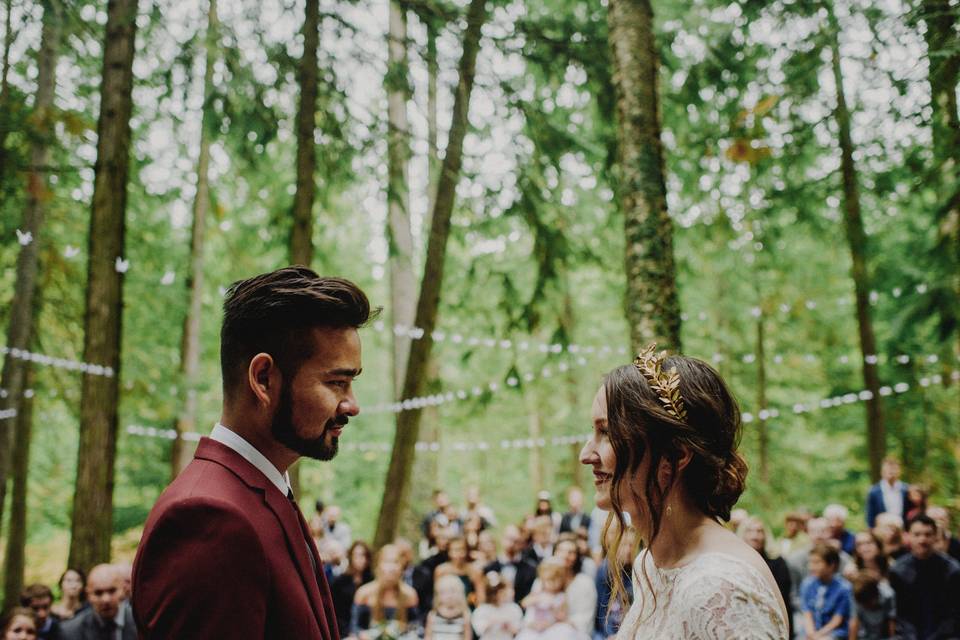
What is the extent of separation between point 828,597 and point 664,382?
22.5ft

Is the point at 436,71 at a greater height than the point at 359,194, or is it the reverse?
the point at 436,71

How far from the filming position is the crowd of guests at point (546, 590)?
269 inches

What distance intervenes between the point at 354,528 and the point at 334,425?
26653 mm

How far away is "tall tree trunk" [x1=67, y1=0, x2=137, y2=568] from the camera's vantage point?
7.66 metres

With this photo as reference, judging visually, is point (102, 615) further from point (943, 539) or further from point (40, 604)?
point (943, 539)

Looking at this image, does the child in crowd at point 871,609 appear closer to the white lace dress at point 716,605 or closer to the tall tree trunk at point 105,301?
the white lace dress at point 716,605

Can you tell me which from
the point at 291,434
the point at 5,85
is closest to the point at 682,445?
the point at 291,434

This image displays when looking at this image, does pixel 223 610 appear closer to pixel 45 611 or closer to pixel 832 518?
pixel 45 611

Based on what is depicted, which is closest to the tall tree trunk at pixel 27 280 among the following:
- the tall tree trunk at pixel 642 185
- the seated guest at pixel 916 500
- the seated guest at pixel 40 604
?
the seated guest at pixel 40 604

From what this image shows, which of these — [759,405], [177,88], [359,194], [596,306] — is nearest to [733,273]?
[759,405]

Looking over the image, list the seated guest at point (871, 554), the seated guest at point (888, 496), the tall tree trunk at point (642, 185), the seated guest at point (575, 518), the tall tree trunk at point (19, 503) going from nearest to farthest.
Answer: the tall tree trunk at point (642, 185) → the seated guest at point (871, 554) → the seated guest at point (888, 496) → the seated guest at point (575, 518) → the tall tree trunk at point (19, 503)

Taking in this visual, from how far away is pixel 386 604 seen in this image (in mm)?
7773

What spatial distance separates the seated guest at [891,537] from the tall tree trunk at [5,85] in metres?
10.1

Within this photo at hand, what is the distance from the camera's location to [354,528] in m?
27.3
